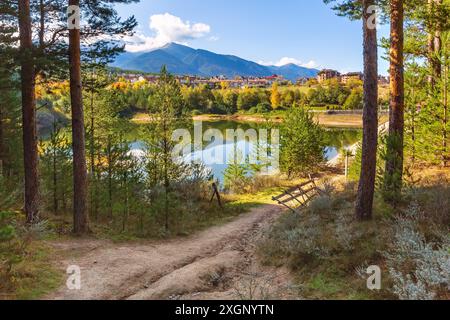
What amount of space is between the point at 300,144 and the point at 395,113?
18.2 meters

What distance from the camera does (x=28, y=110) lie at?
12750mm

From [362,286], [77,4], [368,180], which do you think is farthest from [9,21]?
[362,286]

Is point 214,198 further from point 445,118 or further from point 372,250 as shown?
point 372,250

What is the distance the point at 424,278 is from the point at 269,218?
12.0 m

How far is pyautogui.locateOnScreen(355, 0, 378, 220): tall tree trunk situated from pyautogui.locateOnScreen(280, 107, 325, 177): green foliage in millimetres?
19164

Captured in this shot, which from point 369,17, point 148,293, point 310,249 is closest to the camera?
point 148,293

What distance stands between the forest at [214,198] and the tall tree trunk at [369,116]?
3 centimetres

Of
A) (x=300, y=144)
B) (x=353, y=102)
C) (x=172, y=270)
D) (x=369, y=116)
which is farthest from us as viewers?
(x=353, y=102)

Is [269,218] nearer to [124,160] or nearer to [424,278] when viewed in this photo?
[124,160]

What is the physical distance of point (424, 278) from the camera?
674 centimetres

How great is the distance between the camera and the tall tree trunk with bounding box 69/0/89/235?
12.7m

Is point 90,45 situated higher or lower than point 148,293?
higher

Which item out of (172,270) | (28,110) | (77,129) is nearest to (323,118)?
(77,129)

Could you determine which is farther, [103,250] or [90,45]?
[90,45]
